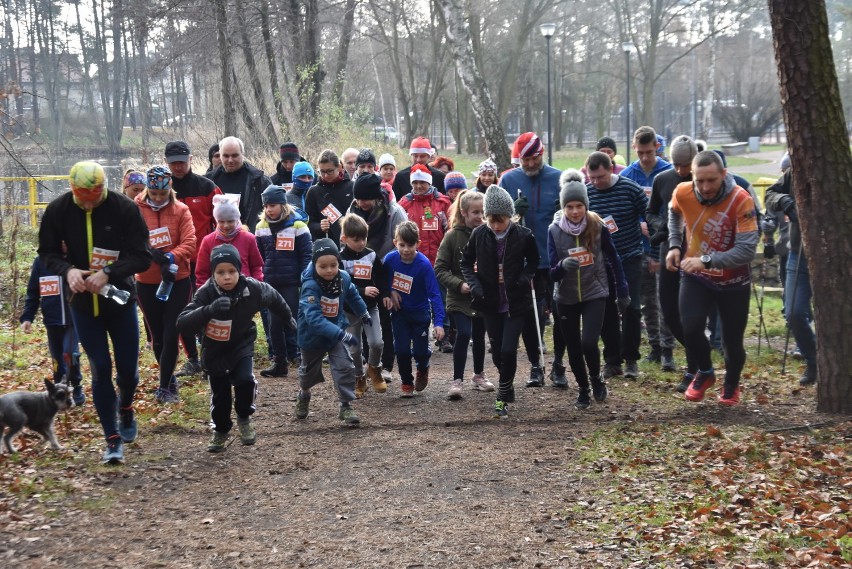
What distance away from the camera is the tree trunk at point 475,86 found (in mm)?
21531

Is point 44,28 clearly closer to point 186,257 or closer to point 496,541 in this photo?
point 186,257

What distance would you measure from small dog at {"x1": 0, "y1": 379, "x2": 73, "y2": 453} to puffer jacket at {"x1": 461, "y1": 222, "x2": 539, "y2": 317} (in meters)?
3.51

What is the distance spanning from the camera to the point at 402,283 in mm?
9625

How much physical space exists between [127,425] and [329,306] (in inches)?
74.9

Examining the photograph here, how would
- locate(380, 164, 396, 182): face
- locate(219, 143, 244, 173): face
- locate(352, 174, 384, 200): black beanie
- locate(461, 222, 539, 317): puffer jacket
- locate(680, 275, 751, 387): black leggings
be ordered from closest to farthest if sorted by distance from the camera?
1. locate(680, 275, 751, 387): black leggings
2. locate(461, 222, 539, 317): puffer jacket
3. locate(352, 174, 384, 200): black beanie
4. locate(219, 143, 244, 173): face
5. locate(380, 164, 396, 182): face

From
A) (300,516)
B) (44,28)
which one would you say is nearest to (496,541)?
(300,516)

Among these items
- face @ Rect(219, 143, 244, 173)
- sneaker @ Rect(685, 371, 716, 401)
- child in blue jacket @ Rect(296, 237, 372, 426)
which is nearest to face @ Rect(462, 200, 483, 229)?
child in blue jacket @ Rect(296, 237, 372, 426)

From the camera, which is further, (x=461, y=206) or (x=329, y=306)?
(x=461, y=206)

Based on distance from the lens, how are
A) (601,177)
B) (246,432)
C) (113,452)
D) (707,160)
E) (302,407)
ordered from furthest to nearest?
(601,177)
(302,407)
(246,432)
(707,160)
(113,452)

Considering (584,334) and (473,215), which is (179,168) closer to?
(473,215)

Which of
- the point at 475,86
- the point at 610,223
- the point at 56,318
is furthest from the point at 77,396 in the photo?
the point at 475,86

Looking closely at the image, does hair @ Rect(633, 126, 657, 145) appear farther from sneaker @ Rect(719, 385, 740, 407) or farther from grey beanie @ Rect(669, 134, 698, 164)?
sneaker @ Rect(719, 385, 740, 407)

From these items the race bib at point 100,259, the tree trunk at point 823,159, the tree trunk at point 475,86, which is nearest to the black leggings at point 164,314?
the race bib at point 100,259

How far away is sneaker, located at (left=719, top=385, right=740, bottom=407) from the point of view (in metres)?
8.38
